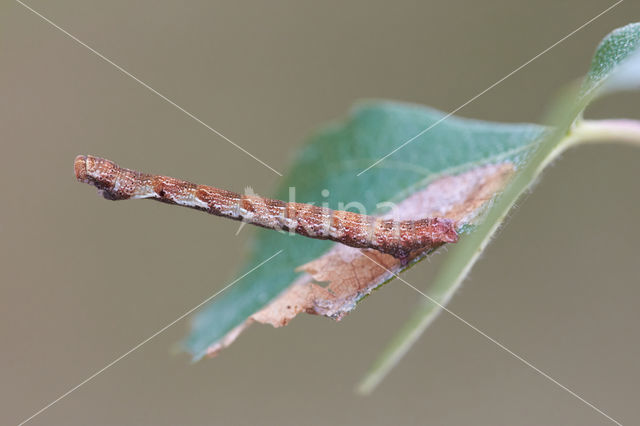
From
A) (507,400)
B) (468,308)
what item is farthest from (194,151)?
(507,400)

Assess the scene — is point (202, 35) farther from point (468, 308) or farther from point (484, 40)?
point (468, 308)

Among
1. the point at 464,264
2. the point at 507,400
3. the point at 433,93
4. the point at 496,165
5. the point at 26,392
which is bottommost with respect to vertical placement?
the point at 507,400

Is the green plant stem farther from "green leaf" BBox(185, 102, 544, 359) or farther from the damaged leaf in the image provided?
"green leaf" BBox(185, 102, 544, 359)

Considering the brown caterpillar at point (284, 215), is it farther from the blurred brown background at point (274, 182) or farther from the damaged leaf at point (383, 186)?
the blurred brown background at point (274, 182)

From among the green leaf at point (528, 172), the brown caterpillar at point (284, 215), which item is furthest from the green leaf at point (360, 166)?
the green leaf at point (528, 172)

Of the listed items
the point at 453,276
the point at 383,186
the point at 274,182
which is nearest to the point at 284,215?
the point at 383,186

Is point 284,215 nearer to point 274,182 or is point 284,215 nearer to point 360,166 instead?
point 360,166

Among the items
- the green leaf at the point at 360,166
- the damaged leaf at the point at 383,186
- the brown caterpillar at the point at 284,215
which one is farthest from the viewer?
the green leaf at the point at 360,166
